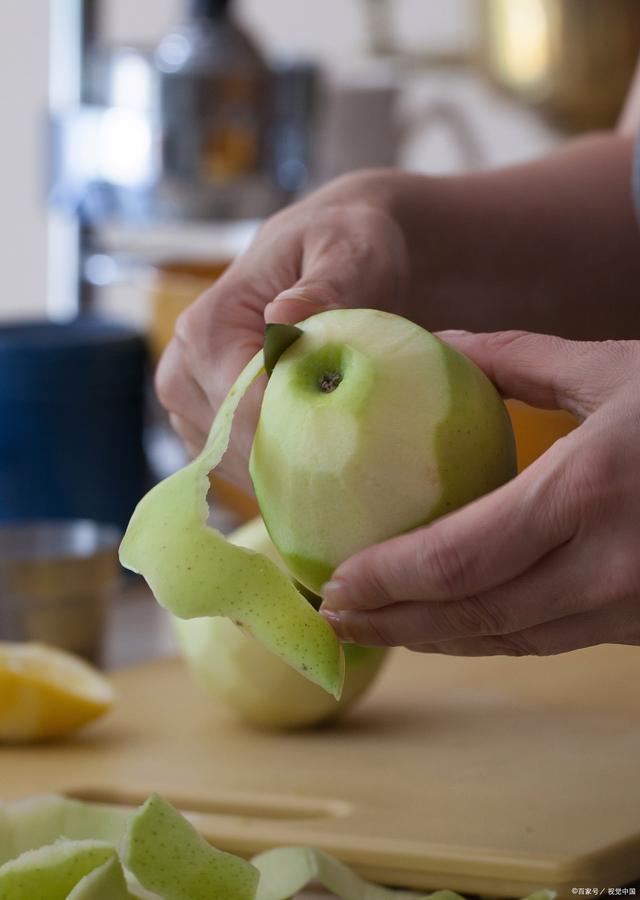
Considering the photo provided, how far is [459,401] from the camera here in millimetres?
597

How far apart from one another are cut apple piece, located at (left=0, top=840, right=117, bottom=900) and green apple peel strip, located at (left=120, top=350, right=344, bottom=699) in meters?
0.13

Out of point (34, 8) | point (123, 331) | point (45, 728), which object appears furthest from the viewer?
point (34, 8)

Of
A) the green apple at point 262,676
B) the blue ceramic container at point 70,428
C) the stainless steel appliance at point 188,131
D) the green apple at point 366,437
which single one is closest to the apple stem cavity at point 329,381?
the green apple at point 366,437

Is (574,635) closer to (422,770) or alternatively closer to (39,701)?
(422,770)

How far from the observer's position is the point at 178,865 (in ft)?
2.17

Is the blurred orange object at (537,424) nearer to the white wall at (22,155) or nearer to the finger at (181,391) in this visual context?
the finger at (181,391)

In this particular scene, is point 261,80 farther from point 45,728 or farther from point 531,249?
point 45,728

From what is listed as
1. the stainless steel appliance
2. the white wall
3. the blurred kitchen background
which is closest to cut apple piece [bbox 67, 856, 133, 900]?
the blurred kitchen background

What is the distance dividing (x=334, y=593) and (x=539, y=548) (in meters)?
0.09

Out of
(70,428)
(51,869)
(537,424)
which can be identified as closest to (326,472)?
(51,869)

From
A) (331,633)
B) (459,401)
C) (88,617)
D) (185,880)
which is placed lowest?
(88,617)

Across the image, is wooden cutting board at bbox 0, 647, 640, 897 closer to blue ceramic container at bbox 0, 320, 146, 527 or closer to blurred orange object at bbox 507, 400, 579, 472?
blurred orange object at bbox 507, 400, 579, 472

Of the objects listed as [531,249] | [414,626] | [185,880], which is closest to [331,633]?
[414,626]

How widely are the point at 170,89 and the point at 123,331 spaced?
809mm
